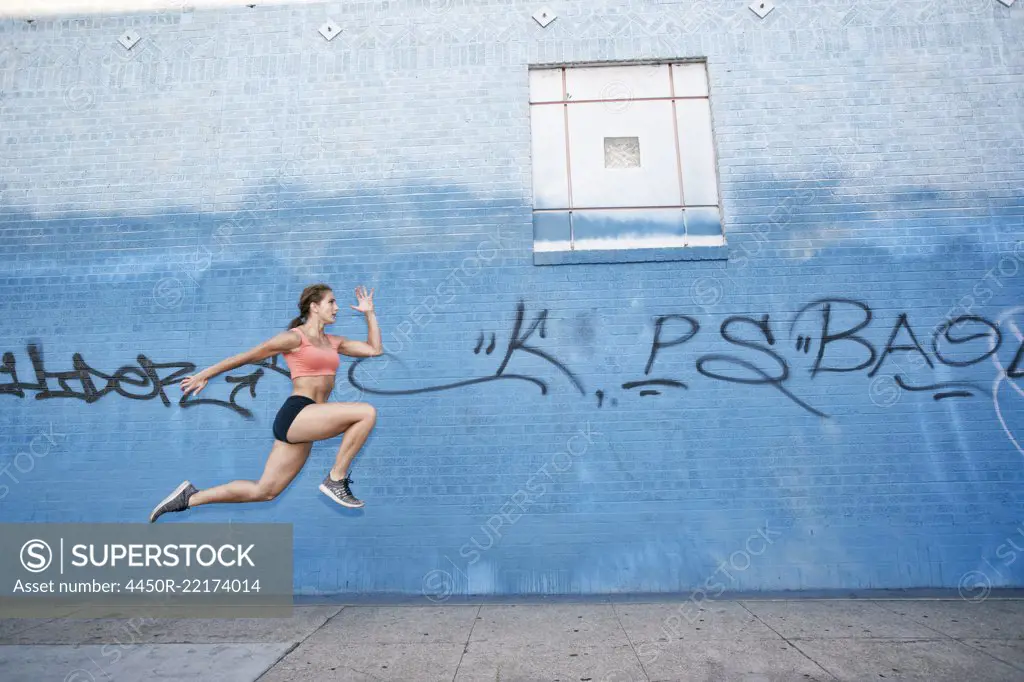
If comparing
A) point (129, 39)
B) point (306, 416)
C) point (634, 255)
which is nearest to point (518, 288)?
point (634, 255)

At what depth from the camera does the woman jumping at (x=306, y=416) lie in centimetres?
469

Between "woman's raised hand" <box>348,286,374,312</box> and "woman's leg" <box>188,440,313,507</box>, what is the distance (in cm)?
127

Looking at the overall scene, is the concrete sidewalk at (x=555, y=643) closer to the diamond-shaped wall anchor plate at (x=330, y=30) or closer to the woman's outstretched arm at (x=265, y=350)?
the woman's outstretched arm at (x=265, y=350)

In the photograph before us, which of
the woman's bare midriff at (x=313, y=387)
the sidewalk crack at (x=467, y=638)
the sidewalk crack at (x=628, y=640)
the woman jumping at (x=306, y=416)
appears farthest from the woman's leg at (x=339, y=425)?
the sidewalk crack at (x=628, y=640)

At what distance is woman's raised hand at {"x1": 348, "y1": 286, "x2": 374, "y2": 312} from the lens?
4996 mm

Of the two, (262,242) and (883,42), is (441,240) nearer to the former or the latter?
(262,242)

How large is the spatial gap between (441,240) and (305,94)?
2047mm

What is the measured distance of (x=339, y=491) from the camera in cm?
471

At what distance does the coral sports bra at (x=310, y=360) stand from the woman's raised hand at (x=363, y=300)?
48 cm

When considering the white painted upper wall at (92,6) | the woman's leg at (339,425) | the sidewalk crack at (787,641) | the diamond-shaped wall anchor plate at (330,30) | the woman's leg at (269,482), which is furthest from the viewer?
the white painted upper wall at (92,6)

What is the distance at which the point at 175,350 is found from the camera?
5.19 meters

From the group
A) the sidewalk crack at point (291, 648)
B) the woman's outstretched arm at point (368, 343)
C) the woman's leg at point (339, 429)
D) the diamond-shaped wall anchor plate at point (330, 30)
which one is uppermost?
the diamond-shaped wall anchor plate at point (330, 30)

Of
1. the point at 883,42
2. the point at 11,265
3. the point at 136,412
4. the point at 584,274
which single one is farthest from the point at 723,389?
the point at 11,265

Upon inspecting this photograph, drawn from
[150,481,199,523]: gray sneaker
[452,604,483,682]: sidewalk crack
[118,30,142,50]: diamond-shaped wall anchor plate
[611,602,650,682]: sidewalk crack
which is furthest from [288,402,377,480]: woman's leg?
[118,30,142,50]: diamond-shaped wall anchor plate
